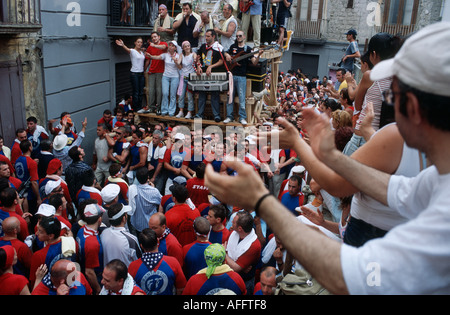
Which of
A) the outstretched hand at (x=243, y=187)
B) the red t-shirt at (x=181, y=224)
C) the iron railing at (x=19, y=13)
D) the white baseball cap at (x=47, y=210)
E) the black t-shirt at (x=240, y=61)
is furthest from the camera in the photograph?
the black t-shirt at (x=240, y=61)

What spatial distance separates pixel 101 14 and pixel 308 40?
1885 cm

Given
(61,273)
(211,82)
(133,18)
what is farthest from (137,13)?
(61,273)

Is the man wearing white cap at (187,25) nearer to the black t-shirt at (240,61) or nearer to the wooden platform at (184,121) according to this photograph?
the black t-shirt at (240,61)

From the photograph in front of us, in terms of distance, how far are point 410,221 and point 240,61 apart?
29.5 feet

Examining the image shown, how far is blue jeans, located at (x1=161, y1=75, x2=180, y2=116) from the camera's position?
10430 millimetres

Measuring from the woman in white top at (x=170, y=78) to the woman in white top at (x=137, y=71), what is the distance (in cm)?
71

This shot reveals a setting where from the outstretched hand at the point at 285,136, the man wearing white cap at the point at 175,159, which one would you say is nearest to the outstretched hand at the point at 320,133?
the outstretched hand at the point at 285,136

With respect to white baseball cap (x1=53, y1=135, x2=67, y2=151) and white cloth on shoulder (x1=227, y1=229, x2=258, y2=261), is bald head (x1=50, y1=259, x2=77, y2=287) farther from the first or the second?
white baseball cap (x1=53, y1=135, x2=67, y2=151)

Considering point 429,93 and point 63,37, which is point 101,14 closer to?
point 63,37

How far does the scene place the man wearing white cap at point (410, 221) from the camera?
1117 millimetres

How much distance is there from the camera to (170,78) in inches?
411

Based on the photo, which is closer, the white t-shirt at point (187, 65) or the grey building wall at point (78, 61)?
the grey building wall at point (78, 61)

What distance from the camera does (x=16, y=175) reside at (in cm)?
659

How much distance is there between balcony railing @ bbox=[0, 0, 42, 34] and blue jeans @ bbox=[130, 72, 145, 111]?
3111 mm
